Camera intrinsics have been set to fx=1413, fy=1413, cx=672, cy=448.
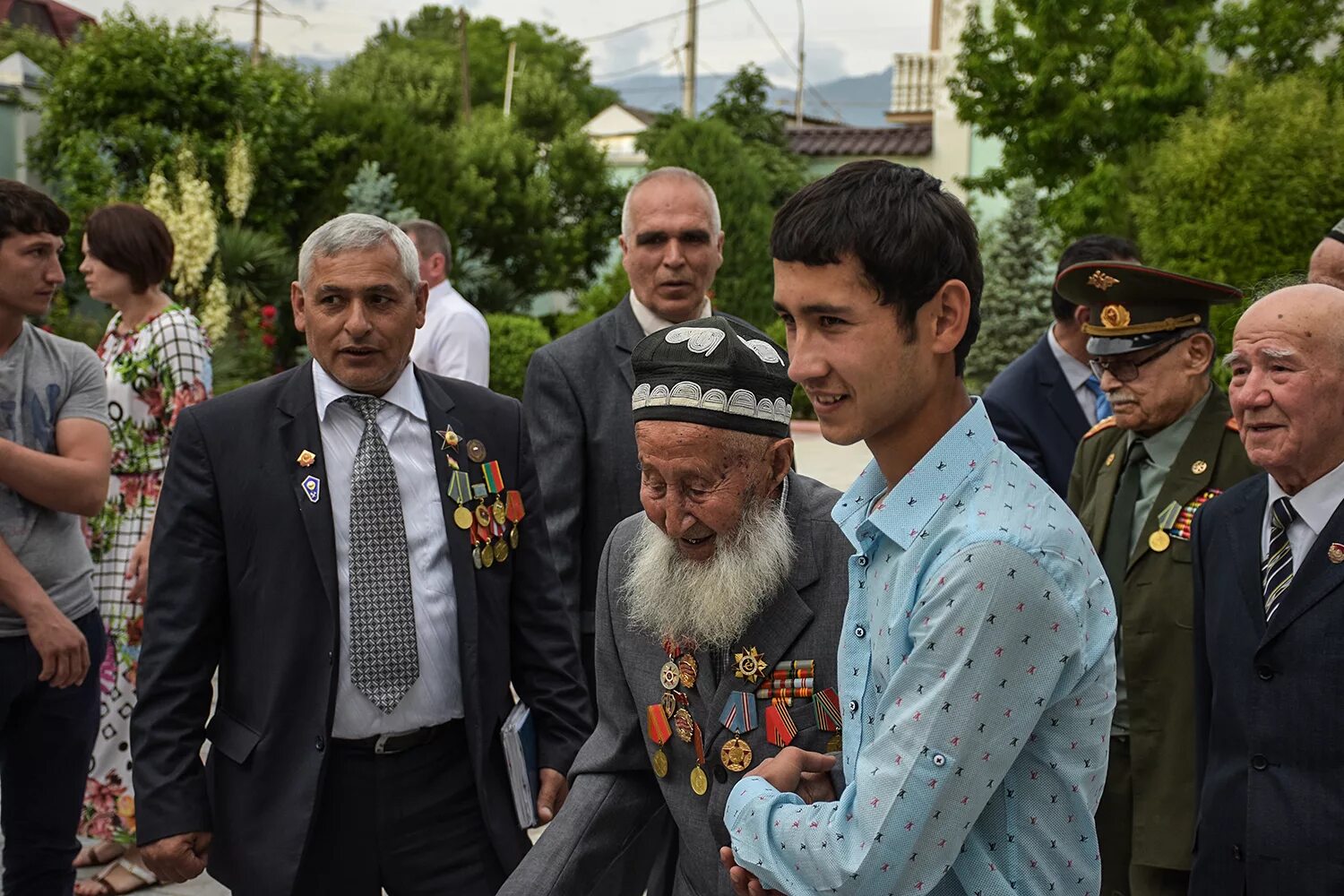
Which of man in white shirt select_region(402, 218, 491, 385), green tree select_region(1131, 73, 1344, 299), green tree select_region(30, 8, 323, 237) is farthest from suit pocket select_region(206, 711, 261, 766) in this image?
green tree select_region(30, 8, 323, 237)

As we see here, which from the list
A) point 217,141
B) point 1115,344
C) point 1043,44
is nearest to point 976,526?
point 1115,344

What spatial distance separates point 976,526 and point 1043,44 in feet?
53.9

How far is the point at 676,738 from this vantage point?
2.67m

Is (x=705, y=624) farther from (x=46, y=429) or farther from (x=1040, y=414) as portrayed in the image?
(x=1040, y=414)

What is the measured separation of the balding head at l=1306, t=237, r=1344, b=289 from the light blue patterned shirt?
98.7 inches

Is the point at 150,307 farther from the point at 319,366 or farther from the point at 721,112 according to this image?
the point at 721,112

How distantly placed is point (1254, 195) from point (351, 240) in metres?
10.2

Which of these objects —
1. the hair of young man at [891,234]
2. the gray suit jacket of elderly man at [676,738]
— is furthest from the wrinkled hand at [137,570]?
the hair of young man at [891,234]

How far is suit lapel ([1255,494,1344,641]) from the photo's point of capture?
9.61 feet

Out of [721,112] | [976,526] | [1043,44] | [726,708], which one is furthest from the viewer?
[721,112]

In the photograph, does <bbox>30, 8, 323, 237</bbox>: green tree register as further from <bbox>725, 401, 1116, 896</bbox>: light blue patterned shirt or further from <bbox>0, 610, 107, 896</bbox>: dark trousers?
<bbox>725, 401, 1116, 896</bbox>: light blue patterned shirt

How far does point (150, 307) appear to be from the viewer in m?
5.48

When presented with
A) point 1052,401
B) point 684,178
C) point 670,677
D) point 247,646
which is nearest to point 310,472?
point 247,646

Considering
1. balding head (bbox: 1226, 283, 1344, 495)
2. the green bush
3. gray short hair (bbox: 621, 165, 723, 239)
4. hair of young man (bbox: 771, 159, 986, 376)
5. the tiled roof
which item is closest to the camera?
hair of young man (bbox: 771, 159, 986, 376)
